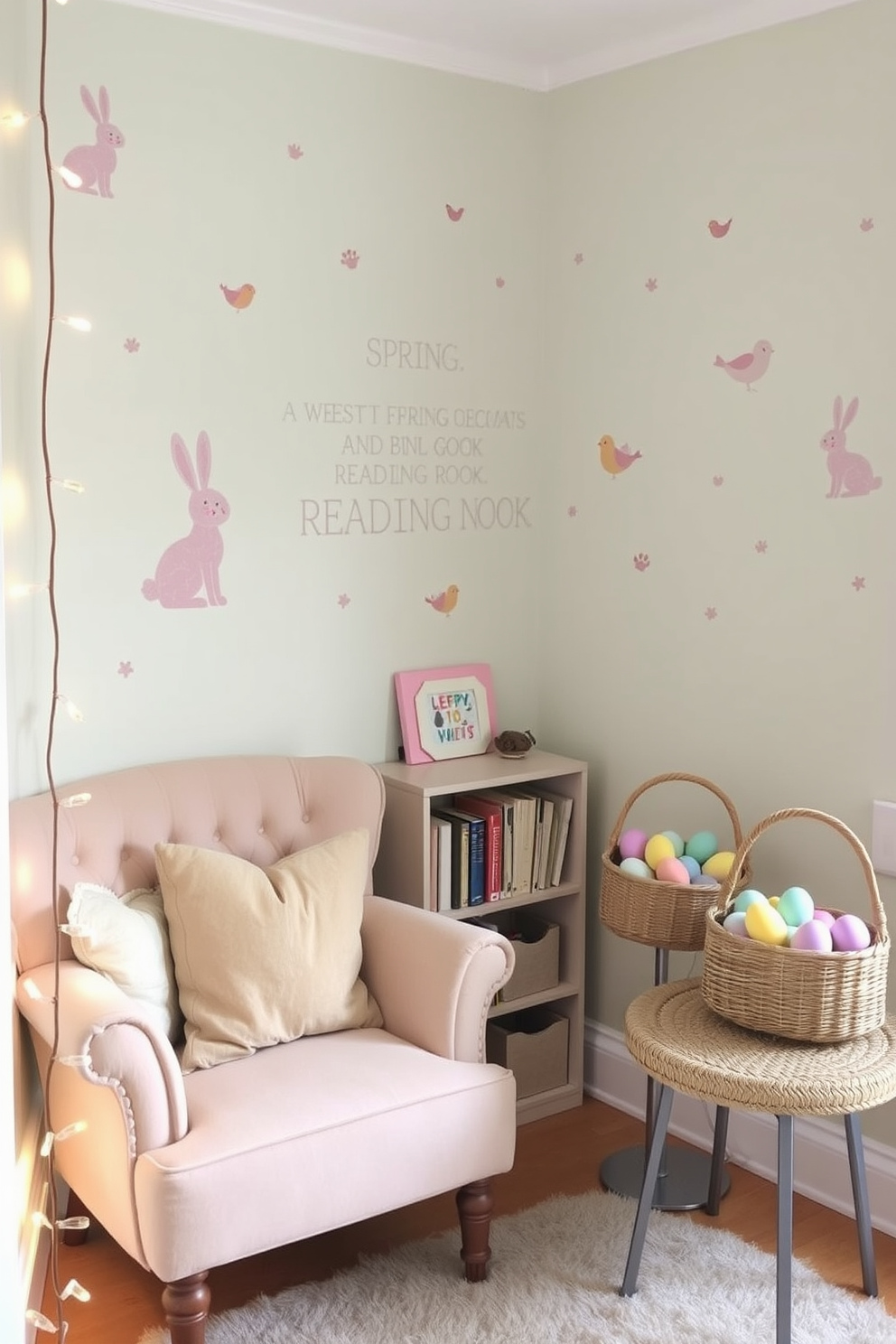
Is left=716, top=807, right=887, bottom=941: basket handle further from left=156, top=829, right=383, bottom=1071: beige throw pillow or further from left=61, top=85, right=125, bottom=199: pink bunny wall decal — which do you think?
left=61, top=85, right=125, bottom=199: pink bunny wall decal

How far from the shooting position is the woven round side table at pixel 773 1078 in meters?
2.12

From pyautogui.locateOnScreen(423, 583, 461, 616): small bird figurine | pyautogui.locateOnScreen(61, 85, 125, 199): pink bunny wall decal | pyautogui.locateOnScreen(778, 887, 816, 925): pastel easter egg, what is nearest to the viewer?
pyautogui.locateOnScreen(778, 887, 816, 925): pastel easter egg

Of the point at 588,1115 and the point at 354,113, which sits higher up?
the point at 354,113

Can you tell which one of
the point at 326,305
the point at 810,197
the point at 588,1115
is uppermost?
the point at 810,197

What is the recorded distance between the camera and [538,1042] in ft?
10.3

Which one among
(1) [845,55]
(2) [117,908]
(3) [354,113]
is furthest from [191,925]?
(1) [845,55]

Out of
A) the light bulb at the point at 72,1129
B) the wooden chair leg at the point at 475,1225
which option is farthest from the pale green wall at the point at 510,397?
the wooden chair leg at the point at 475,1225

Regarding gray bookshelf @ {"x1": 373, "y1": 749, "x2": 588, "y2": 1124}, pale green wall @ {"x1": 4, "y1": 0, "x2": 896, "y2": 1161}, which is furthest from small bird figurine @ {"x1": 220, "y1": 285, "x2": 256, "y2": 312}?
gray bookshelf @ {"x1": 373, "y1": 749, "x2": 588, "y2": 1124}

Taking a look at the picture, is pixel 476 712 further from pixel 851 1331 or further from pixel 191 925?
pixel 851 1331

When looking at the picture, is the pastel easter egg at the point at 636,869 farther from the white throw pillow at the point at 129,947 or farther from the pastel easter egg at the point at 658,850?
the white throw pillow at the point at 129,947

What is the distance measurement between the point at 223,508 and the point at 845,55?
1.52 meters

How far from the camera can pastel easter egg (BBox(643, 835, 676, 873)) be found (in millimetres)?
2744

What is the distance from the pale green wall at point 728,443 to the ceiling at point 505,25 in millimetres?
49

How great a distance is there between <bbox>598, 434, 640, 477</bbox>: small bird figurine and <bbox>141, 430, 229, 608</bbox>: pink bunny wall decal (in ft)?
3.02
